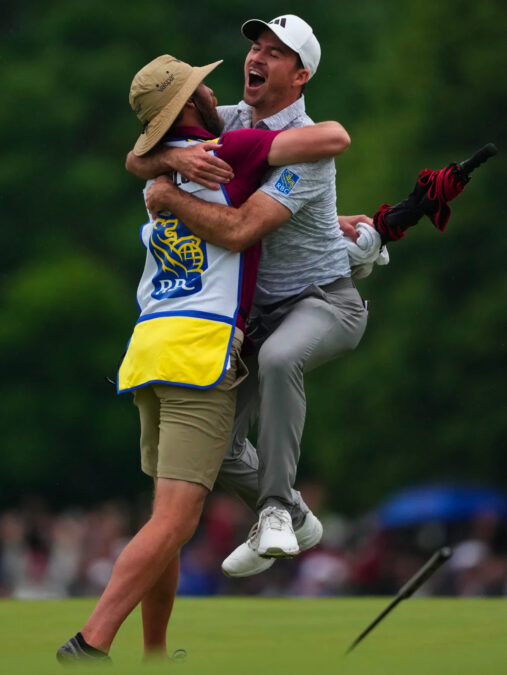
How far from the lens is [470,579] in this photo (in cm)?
1543

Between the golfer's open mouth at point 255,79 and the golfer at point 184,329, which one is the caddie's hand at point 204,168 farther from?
the golfer's open mouth at point 255,79

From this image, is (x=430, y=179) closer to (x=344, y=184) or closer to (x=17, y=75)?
(x=344, y=184)

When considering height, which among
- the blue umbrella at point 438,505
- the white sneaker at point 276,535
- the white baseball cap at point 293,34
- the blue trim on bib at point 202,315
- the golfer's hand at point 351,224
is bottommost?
the white sneaker at point 276,535

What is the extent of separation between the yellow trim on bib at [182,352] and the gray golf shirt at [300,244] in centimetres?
50

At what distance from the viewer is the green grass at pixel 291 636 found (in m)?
5.69

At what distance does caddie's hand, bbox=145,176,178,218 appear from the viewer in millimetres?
6289

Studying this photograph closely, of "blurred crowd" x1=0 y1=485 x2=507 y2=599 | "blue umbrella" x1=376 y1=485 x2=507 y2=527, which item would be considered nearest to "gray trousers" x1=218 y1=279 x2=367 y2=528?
"blurred crowd" x1=0 y1=485 x2=507 y2=599

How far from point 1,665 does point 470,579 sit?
33.1 ft

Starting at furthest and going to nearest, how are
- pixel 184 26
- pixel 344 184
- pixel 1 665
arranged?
pixel 184 26
pixel 344 184
pixel 1 665

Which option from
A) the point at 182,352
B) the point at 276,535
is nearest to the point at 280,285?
the point at 182,352

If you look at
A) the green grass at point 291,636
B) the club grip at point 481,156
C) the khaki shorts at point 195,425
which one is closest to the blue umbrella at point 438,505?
the green grass at point 291,636

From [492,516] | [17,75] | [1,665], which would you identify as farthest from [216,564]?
[1,665]

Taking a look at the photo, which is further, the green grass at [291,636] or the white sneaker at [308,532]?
the white sneaker at [308,532]

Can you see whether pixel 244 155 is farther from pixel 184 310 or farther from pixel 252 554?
pixel 252 554
